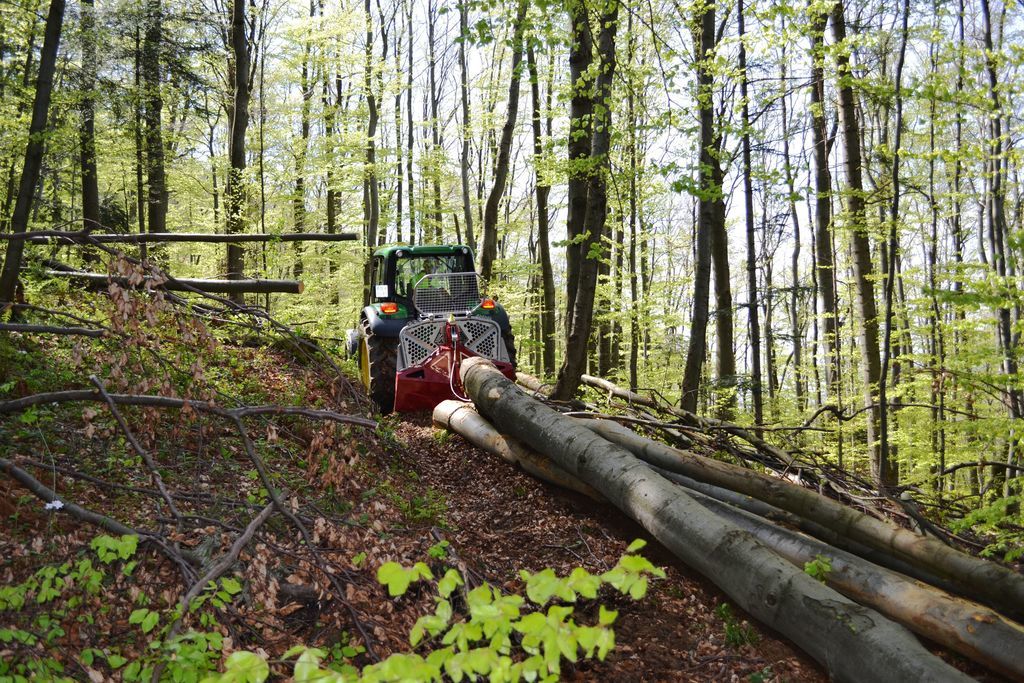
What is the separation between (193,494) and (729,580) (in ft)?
10.8

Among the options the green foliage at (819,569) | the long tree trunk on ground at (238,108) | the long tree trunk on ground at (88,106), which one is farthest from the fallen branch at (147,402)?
the long tree trunk on ground at (238,108)

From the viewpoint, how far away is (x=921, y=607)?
11.1ft

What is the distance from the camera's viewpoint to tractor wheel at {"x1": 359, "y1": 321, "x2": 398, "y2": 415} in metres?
8.73

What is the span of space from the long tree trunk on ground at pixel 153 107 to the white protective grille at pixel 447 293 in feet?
30.0

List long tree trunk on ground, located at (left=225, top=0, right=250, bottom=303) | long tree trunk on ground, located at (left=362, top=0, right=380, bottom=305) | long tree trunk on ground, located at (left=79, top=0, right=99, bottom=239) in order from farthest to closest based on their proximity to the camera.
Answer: long tree trunk on ground, located at (left=362, top=0, right=380, bottom=305) → long tree trunk on ground, located at (left=225, top=0, right=250, bottom=303) → long tree trunk on ground, located at (left=79, top=0, right=99, bottom=239)

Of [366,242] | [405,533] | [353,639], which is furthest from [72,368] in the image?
[366,242]

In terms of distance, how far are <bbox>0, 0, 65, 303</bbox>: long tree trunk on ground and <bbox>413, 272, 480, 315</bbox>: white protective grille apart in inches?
191

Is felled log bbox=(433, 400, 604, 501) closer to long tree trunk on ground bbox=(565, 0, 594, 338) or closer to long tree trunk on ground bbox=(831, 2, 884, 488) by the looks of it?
long tree trunk on ground bbox=(565, 0, 594, 338)

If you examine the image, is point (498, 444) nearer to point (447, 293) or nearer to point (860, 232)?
point (447, 293)

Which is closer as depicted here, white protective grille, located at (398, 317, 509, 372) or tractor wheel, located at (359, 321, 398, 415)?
white protective grille, located at (398, 317, 509, 372)

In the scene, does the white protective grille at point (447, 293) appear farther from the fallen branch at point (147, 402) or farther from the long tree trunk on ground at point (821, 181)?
the fallen branch at point (147, 402)

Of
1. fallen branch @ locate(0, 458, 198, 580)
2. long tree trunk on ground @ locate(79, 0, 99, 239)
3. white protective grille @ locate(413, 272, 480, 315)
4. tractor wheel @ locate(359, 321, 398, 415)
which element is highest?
long tree trunk on ground @ locate(79, 0, 99, 239)

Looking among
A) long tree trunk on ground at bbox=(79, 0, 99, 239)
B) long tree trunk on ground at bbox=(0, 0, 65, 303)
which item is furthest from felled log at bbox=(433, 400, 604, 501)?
long tree trunk on ground at bbox=(79, 0, 99, 239)

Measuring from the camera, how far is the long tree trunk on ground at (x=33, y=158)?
16.9 ft
